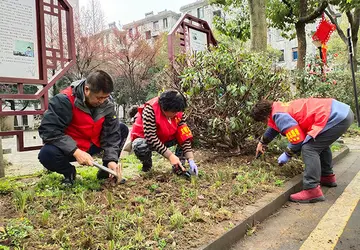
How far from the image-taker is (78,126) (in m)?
2.81

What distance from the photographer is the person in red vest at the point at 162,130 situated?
3086 millimetres

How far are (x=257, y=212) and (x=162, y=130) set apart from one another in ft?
4.32

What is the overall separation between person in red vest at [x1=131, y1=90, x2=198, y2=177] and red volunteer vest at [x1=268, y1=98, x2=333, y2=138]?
96cm

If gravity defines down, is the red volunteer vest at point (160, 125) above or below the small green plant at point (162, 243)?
above

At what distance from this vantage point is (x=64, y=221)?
200 cm

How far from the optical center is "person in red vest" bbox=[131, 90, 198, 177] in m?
3.09

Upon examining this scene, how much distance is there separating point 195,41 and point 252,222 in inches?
221

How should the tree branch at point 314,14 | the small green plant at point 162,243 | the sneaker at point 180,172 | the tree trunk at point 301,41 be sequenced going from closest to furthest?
the small green plant at point 162,243
the sneaker at point 180,172
the tree trunk at point 301,41
the tree branch at point 314,14

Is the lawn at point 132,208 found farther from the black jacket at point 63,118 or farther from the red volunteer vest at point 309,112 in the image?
the red volunteer vest at point 309,112

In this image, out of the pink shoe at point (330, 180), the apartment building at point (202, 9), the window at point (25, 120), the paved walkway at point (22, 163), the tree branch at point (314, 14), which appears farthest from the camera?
the apartment building at point (202, 9)

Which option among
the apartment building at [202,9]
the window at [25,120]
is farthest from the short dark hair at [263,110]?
the apartment building at [202,9]

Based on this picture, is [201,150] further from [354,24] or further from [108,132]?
[354,24]

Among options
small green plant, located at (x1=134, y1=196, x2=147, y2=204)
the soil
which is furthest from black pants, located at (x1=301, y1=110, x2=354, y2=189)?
small green plant, located at (x1=134, y1=196, x2=147, y2=204)

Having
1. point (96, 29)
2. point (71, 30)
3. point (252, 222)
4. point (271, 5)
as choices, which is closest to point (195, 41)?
point (71, 30)
